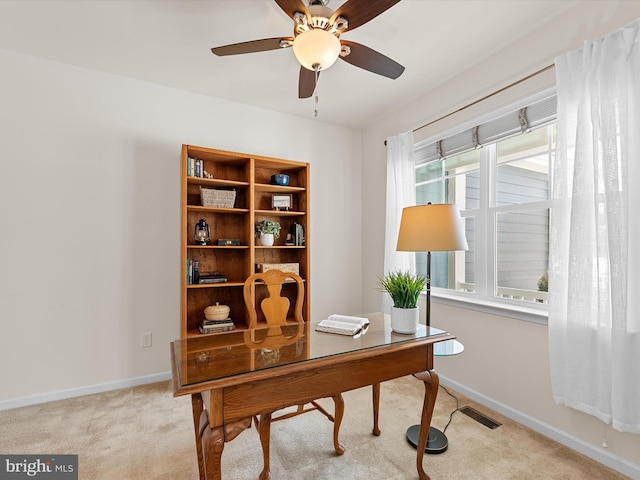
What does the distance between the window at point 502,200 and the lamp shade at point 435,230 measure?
91cm

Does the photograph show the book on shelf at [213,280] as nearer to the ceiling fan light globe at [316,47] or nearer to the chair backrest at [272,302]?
the chair backrest at [272,302]

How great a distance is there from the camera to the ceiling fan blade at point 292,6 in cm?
148

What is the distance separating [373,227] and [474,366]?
70.2 inches

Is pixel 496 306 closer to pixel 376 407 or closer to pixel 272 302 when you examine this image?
pixel 376 407

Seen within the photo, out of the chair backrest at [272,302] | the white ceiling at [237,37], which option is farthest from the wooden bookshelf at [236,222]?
the chair backrest at [272,302]

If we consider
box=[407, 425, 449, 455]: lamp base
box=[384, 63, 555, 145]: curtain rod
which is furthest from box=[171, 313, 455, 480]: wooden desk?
box=[384, 63, 555, 145]: curtain rod

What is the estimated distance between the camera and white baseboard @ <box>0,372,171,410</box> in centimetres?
238

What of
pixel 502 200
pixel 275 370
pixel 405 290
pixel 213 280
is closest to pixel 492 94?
pixel 502 200

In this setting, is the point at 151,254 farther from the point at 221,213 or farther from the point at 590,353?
the point at 590,353

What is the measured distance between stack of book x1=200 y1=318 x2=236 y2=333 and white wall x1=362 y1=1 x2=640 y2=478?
187 cm

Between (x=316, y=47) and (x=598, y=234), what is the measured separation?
1.80m

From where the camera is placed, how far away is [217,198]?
9.41 feet

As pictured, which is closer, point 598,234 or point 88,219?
point 598,234

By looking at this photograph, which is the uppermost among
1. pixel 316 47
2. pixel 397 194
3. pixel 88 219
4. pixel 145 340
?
pixel 316 47
